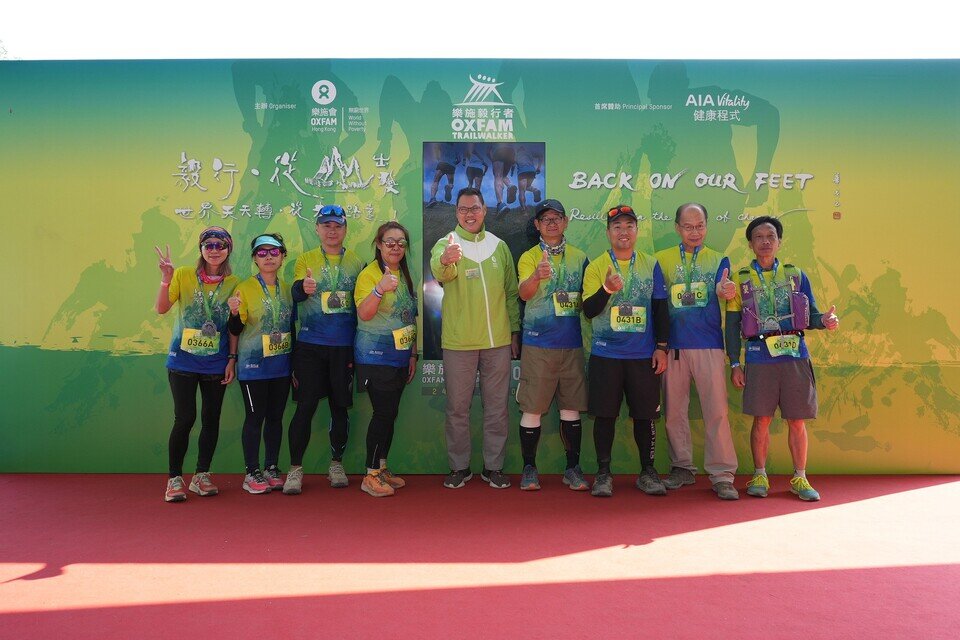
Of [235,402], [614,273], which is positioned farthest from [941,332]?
[235,402]

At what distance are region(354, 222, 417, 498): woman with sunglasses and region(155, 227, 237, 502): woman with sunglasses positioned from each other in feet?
2.58

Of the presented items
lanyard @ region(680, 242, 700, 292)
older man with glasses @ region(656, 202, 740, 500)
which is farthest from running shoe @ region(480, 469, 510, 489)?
lanyard @ region(680, 242, 700, 292)

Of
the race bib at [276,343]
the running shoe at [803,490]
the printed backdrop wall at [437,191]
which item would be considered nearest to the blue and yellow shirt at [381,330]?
the race bib at [276,343]

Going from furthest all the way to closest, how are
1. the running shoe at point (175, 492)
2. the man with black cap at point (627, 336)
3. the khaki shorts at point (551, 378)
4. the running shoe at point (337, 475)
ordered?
the running shoe at point (337, 475) < the khaki shorts at point (551, 378) < the man with black cap at point (627, 336) < the running shoe at point (175, 492)

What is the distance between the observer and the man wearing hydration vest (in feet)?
13.0

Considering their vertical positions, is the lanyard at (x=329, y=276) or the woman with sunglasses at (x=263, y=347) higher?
the lanyard at (x=329, y=276)

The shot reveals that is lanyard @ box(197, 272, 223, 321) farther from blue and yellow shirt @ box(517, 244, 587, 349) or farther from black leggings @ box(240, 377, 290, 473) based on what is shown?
blue and yellow shirt @ box(517, 244, 587, 349)

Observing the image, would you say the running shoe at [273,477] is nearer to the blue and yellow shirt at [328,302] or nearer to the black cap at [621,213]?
the blue and yellow shirt at [328,302]

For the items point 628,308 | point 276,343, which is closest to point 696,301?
point 628,308

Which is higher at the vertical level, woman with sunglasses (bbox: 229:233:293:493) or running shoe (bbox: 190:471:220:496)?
woman with sunglasses (bbox: 229:233:293:493)

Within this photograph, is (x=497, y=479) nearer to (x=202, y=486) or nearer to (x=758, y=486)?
(x=758, y=486)

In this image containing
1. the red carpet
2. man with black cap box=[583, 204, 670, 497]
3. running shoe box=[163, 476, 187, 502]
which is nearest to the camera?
the red carpet

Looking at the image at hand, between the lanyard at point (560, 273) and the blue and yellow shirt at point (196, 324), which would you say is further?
the lanyard at point (560, 273)

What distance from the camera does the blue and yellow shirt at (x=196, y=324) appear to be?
395 cm
